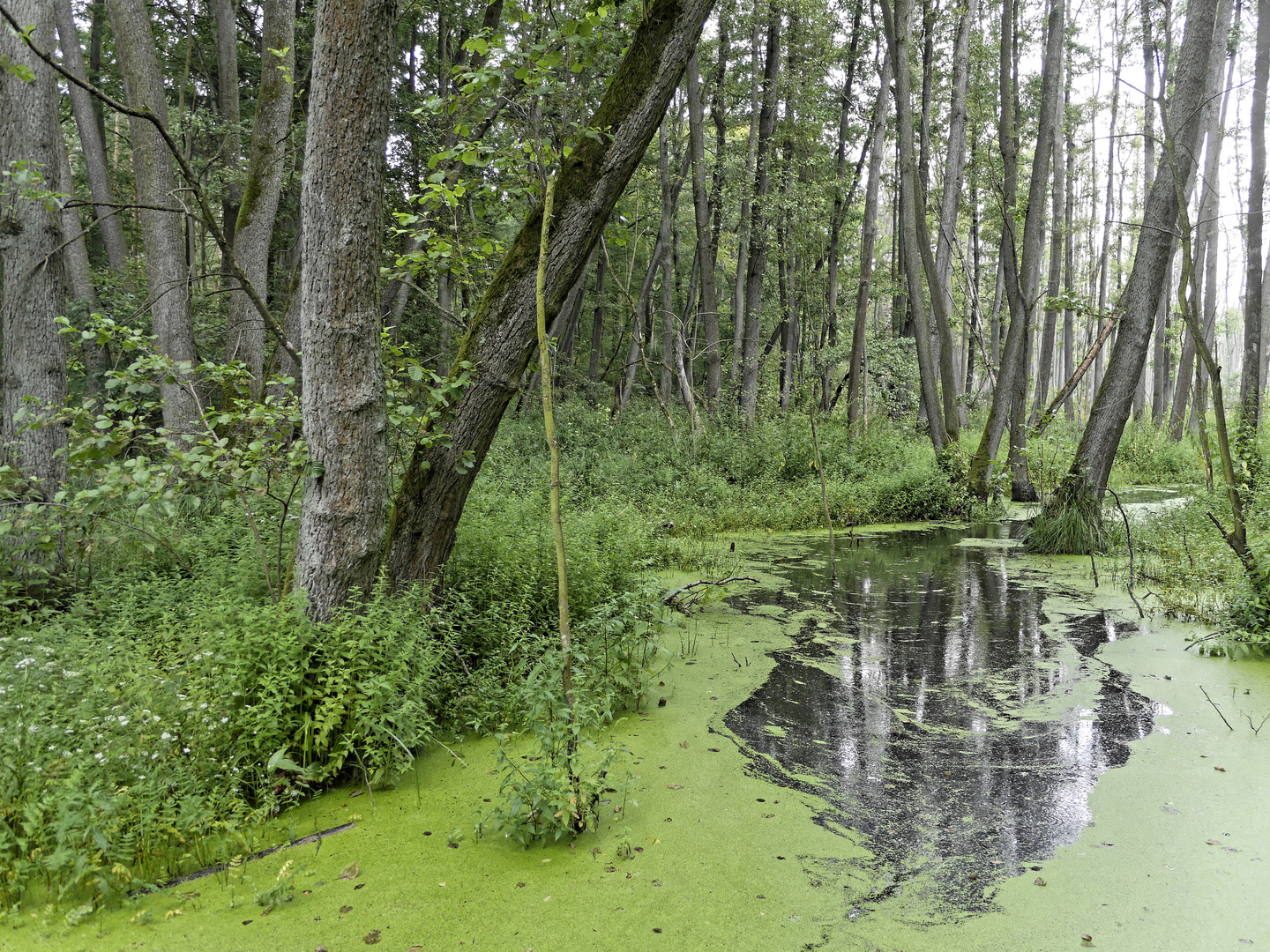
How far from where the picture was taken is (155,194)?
6.64 meters

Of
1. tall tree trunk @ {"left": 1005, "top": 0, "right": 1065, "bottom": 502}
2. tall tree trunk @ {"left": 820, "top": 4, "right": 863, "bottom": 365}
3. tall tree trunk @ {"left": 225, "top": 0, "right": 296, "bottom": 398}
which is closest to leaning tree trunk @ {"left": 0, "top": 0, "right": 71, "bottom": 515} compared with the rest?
tall tree trunk @ {"left": 225, "top": 0, "right": 296, "bottom": 398}

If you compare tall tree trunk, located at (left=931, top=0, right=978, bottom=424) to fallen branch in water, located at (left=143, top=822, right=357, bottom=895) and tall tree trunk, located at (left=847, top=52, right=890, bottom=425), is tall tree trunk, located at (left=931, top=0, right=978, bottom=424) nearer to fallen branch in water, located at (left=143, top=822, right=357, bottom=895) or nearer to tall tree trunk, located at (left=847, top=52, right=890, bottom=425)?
tall tree trunk, located at (left=847, top=52, right=890, bottom=425)

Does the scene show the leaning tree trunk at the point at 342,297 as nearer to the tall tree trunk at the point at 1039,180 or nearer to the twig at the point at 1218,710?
the twig at the point at 1218,710

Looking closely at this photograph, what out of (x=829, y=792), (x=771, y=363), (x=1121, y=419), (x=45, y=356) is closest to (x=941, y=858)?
(x=829, y=792)

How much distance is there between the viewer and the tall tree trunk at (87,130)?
29.5ft

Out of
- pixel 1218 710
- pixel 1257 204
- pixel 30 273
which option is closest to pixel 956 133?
pixel 1257 204

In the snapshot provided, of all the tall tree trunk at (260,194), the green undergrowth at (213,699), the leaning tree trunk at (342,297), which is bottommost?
A: the green undergrowth at (213,699)

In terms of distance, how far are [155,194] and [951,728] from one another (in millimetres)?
7489

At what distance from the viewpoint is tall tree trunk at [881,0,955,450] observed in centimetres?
1062

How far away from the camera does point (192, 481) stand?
3270mm

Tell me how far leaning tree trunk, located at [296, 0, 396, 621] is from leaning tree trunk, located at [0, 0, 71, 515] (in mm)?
2529

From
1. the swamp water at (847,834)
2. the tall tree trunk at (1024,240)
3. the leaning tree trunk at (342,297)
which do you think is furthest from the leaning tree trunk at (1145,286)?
the leaning tree trunk at (342,297)

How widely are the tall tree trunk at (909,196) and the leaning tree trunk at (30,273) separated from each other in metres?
9.77

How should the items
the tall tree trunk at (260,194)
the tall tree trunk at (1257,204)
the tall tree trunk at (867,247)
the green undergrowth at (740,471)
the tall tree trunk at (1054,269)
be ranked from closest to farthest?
the tall tree trunk at (260,194)
the green undergrowth at (740,471)
the tall tree trunk at (1257,204)
the tall tree trunk at (867,247)
the tall tree trunk at (1054,269)
